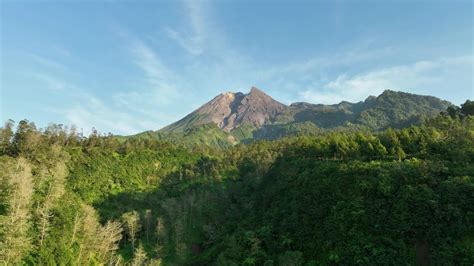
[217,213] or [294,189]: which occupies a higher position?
[294,189]

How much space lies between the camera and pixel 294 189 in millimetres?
60500

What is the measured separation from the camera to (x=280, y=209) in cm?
5988

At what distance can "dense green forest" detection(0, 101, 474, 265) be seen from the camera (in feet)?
132

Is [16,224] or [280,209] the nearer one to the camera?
[16,224]

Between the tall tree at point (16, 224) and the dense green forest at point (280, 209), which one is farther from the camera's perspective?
the tall tree at point (16, 224)

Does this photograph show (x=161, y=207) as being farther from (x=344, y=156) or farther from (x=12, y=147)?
(x=344, y=156)

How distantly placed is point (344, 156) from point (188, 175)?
61471 mm

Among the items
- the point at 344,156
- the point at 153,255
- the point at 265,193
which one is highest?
the point at 344,156

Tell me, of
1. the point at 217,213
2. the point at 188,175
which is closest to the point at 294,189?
the point at 217,213

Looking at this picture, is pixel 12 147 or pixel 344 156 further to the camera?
pixel 12 147

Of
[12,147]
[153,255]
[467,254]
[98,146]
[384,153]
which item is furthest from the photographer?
[98,146]

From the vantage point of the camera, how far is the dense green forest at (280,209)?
40.3 meters

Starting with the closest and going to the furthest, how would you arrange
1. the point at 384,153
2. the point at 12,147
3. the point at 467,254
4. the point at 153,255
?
1. the point at 467,254
2. the point at 384,153
3. the point at 153,255
4. the point at 12,147

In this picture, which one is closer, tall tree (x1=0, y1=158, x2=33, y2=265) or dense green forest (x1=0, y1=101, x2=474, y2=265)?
dense green forest (x1=0, y1=101, x2=474, y2=265)
